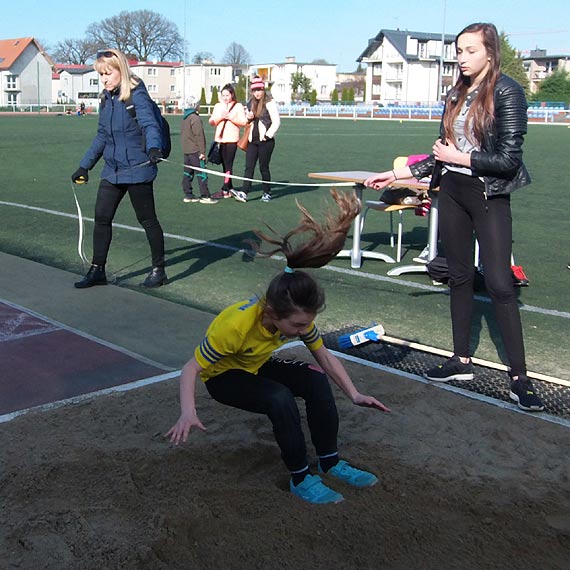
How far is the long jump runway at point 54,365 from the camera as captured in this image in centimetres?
498

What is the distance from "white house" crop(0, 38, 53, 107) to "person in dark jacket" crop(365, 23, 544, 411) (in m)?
109

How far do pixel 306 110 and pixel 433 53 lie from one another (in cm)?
4935

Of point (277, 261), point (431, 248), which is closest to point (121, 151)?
point (277, 261)

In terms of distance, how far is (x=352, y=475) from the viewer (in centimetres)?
385

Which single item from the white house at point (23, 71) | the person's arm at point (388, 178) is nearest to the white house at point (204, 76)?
the white house at point (23, 71)

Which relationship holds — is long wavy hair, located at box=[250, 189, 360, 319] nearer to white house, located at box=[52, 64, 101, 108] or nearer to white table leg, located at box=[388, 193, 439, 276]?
white table leg, located at box=[388, 193, 439, 276]

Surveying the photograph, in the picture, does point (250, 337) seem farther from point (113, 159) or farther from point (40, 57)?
point (40, 57)

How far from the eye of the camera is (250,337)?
3.76 meters

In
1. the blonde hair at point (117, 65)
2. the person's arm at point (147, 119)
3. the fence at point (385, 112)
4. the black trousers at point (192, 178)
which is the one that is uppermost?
the fence at point (385, 112)

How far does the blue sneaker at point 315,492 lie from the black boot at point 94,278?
14.7 feet

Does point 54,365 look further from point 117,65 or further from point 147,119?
point 117,65

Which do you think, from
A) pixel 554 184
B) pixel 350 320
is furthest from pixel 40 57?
pixel 350 320

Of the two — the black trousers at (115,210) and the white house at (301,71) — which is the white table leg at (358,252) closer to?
the black trousers at (115,210)

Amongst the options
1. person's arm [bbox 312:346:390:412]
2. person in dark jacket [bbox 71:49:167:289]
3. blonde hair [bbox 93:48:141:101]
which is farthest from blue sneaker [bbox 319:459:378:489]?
blonde hair [bbox 93:48:141:101]
